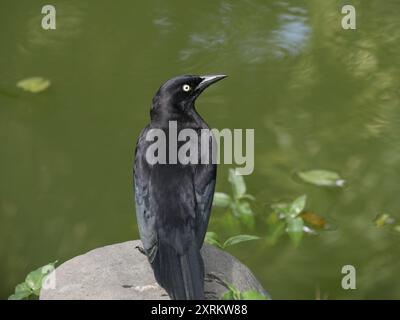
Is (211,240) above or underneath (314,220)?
underneath

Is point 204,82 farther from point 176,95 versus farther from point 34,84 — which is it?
point 34,84

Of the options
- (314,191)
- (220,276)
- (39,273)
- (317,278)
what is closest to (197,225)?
(220,276)

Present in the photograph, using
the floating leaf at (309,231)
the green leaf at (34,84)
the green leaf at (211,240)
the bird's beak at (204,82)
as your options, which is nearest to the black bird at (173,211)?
the bird's beak at (204,82)

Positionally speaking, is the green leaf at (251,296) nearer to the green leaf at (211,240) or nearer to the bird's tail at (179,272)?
the bird's tail at (179,272)

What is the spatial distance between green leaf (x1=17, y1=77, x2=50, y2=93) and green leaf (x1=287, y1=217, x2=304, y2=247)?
2260 millimetres

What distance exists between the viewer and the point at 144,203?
4090mm

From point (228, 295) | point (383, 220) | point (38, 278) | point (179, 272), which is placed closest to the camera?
point (179, 272)

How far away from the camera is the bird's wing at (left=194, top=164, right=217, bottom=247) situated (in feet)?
13.2

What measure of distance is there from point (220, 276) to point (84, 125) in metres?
2.54

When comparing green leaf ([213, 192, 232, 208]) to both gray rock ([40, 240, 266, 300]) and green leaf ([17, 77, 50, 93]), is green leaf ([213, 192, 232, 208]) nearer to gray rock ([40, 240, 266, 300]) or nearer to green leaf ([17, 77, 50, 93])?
gray rock ([40, 240, 266, 300])

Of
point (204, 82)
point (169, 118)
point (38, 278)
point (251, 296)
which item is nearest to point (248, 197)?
point (204, 82)

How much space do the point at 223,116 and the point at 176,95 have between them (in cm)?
196

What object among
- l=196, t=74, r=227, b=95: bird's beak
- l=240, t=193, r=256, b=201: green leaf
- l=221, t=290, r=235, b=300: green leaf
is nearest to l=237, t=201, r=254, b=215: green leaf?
l=240, t=193, r=256, b=201: green leaf

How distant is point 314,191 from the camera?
612cm
